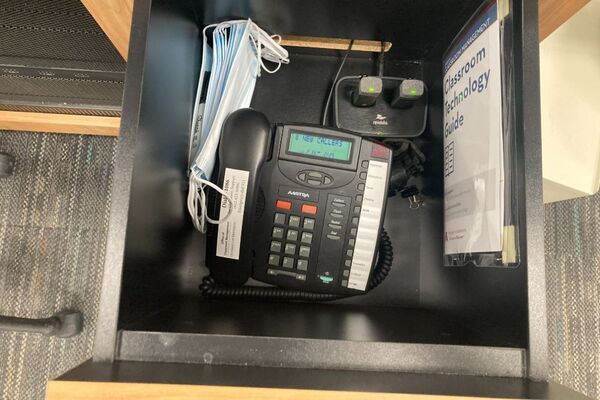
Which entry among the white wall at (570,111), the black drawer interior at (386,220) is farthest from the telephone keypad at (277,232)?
the white wall at (570,111)

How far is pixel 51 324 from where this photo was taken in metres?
0.96

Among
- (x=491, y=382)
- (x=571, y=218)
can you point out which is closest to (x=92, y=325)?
(x=491, y=382)

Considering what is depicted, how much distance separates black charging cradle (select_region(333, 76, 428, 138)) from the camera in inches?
28.2

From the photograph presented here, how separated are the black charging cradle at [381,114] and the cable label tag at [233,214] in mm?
209

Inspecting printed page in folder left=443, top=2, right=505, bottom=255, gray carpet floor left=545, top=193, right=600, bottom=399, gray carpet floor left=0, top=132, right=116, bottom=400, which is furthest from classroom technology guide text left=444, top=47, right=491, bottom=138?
gray carpet floor left=0, top=132, right=116, bottom=400

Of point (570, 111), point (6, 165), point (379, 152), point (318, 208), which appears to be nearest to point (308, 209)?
point (318, 208)

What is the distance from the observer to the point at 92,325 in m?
1.06

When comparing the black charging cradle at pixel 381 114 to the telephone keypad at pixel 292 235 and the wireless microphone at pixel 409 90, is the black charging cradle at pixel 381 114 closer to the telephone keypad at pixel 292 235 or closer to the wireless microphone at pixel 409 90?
the wireless microphone at pixel 409 90

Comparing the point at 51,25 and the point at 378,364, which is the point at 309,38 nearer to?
the point at 51,25

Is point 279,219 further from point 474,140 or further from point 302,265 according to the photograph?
point 474,140

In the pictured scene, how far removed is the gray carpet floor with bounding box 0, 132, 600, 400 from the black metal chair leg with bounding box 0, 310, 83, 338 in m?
0.03

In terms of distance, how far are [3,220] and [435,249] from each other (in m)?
1.04

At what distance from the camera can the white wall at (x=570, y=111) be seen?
0.78 m

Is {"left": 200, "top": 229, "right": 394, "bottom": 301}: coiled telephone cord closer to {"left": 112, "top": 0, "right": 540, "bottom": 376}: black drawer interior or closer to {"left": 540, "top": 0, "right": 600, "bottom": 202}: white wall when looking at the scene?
{"left": 112, "top": 0, "right": 540, "bottom": 376}: black drawer interior
